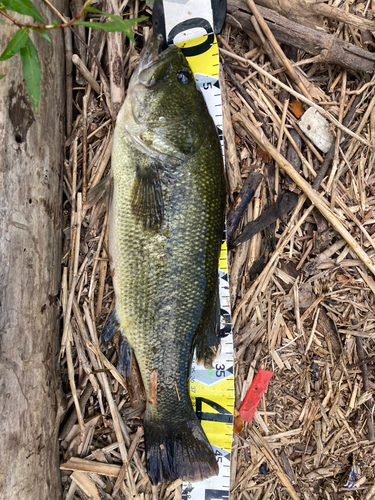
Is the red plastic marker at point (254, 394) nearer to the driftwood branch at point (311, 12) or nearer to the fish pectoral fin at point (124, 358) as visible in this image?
the fish pectoral fin at point (124, 358)

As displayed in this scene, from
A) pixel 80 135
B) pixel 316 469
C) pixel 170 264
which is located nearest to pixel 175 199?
pixel 170 264

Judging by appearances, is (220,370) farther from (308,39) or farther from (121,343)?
(308,39)

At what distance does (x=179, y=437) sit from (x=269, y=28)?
3513 millimetres

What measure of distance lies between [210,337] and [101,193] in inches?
57.4

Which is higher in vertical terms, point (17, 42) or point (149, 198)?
point (17, 42)

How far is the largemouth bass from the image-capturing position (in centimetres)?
267

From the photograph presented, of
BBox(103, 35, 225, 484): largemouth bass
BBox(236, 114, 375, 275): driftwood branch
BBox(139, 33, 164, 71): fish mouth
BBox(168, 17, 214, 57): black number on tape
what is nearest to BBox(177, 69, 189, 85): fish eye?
BBox(103, 35, 225, 484): largemouth bass

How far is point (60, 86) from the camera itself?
9.89 feet

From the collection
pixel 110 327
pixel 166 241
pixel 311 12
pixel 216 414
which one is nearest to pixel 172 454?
pixel 216 414

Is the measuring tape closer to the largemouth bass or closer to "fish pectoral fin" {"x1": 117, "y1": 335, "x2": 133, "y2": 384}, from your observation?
the largemouth bass

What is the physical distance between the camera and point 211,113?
125 inches

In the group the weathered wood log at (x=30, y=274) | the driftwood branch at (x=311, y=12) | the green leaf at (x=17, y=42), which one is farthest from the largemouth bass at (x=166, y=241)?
the driftwood branch at (x=311, y=12)

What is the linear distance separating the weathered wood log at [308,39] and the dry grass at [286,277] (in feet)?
0.44

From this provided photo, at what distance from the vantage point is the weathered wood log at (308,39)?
3164 millimetres
